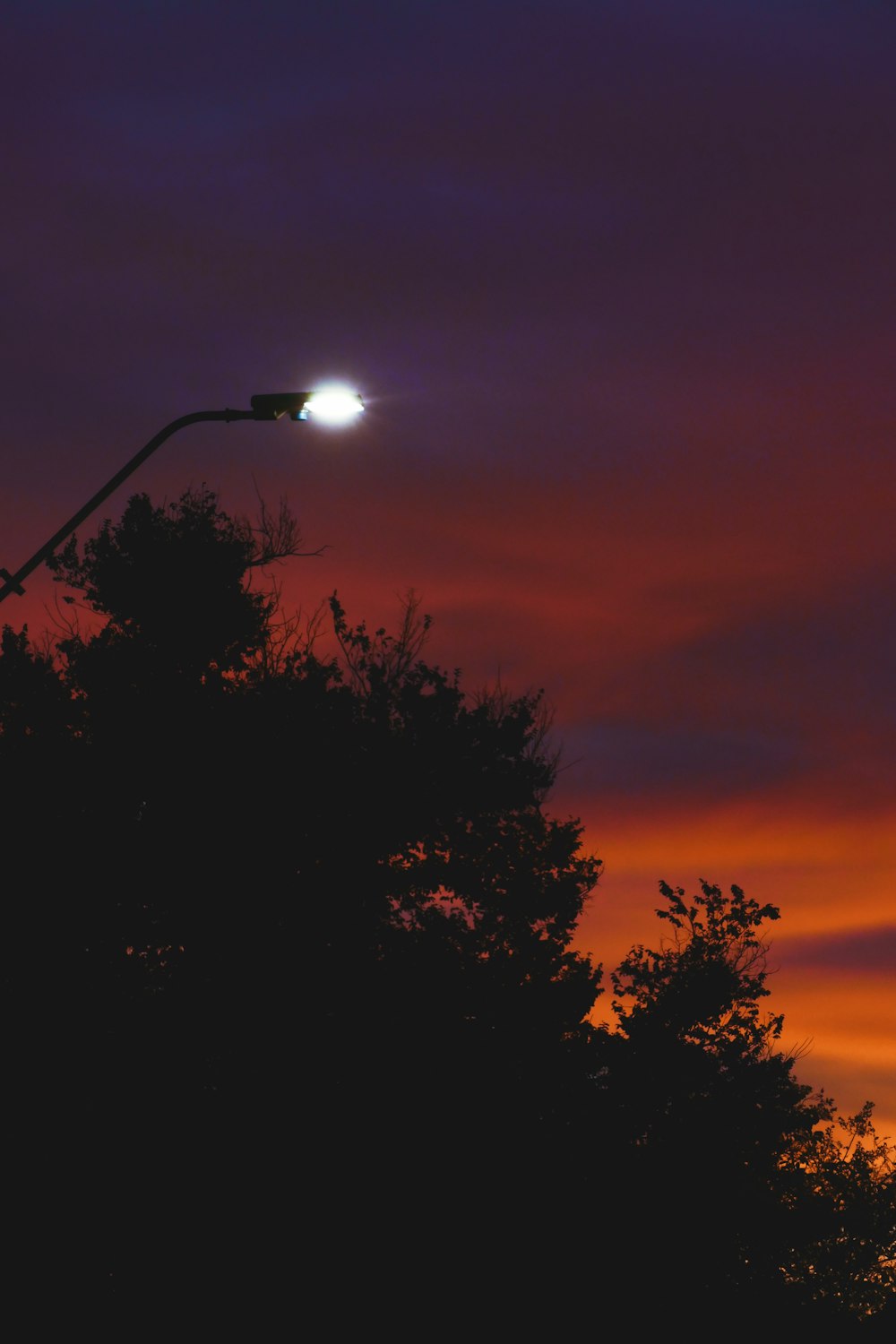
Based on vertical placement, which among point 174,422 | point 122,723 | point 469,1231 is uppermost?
point 122,723

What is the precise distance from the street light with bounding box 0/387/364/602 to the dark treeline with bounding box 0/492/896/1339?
1318 cm

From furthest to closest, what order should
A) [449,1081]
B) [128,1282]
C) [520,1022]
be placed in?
[520,1022] < [449,1081] < [128,1282]

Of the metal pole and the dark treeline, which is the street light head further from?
the dark treeline

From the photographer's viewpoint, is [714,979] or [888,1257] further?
[888,1257]

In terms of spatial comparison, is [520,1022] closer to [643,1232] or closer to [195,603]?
[643,1232]

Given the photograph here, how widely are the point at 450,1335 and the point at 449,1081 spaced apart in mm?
4196

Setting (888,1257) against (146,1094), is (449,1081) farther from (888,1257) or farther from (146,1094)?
(888,1257)

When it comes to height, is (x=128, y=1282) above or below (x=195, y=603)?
below

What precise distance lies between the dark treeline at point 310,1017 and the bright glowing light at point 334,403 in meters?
14.6

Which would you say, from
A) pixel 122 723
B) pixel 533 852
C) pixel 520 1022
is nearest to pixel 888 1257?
pixel 533 852

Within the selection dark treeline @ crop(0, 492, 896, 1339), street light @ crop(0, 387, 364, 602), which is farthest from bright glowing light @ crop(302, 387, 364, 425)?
dark treeline @ crop(0, 492, 896, 1339)

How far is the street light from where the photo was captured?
1126 cm

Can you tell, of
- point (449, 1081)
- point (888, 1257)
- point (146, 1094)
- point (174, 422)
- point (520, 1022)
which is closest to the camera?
point (174, 422)

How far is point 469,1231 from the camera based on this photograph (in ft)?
76.6
